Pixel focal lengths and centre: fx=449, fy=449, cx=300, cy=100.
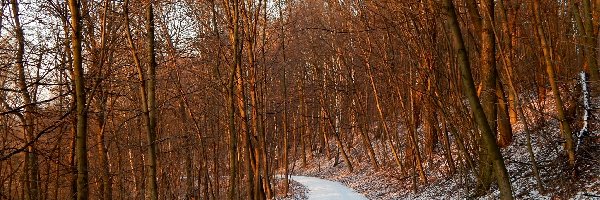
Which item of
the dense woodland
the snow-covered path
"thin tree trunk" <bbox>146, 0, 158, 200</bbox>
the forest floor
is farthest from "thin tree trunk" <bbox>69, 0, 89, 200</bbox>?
the snow-covered path

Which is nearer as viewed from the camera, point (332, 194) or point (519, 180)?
point (519, 180)

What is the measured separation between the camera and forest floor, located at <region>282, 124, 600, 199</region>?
8.38m

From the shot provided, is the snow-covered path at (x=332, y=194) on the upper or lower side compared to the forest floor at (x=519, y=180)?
lower

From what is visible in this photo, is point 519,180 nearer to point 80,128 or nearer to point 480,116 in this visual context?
point 480,116

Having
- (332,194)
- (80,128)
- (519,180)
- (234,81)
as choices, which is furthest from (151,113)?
(332,194)

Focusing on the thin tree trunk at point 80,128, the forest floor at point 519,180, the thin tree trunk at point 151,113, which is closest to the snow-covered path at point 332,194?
the forest floor at point 519,180

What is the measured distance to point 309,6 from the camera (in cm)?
2375

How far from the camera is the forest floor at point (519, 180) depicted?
8375 millimetres

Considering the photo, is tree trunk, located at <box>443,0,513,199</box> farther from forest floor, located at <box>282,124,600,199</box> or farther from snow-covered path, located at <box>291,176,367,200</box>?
snow-covered path, located at <box>291,176,367,200</box>

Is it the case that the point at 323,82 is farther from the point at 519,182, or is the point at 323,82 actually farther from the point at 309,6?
the point at 519,182

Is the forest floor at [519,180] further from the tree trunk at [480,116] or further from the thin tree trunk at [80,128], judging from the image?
the thin tree trunk at [80,128]

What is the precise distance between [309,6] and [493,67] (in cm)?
1427

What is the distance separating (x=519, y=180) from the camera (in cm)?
1028

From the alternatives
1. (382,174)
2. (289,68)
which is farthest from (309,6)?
(382,174)
